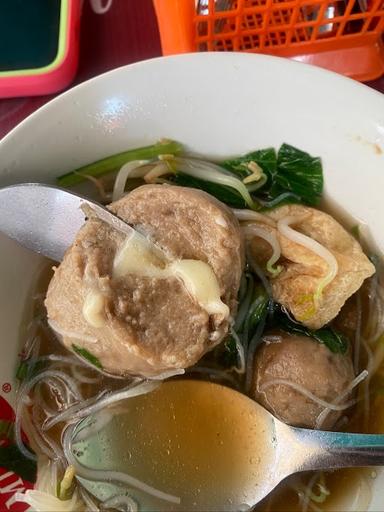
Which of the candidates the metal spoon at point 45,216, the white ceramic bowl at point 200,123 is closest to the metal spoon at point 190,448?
the white ceramic bowl at point 200,123

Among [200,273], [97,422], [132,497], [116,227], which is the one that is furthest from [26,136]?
[132,497]

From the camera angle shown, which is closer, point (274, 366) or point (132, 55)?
point (274, 366)

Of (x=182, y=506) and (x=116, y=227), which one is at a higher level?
(x=116, y=227)

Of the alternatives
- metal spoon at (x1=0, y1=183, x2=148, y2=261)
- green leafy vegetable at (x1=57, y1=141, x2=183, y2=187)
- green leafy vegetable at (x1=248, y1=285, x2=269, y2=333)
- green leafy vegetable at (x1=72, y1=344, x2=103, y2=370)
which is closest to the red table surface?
green leafy vegetable at (x1=57, y1=141, x2=183, y2=187)

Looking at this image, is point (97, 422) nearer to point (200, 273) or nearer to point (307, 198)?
point (200, 273)

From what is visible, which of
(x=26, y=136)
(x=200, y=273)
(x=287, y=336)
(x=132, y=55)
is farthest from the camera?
(x=132, y=55)

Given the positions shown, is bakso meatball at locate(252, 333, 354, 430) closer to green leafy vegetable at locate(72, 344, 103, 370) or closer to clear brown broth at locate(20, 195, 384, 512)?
clear brown broth at locate(20, 195, 384, 512)
